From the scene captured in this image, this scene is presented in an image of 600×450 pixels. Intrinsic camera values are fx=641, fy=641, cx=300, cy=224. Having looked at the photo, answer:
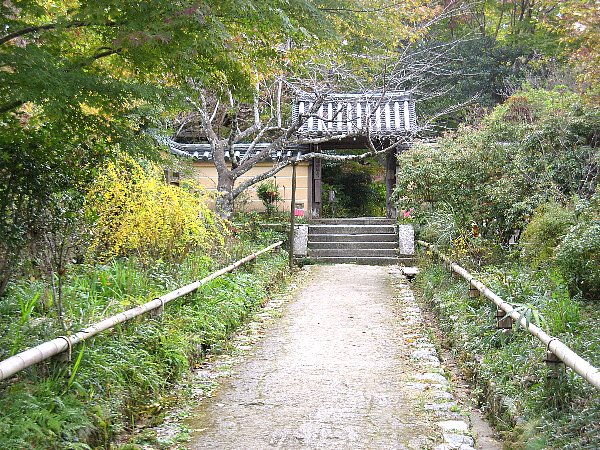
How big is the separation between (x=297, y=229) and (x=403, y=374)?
12625 millimetres

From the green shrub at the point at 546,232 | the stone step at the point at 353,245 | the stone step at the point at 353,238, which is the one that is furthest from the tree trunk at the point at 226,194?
the green shrub at the point at 546,232

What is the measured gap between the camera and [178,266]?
8.54m

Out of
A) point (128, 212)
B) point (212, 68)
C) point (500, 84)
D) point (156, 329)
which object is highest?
point (500, 84)

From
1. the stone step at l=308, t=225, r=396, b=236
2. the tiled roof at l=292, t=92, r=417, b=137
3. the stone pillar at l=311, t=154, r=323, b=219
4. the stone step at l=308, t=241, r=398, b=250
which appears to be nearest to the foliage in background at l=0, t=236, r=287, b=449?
the stone step at l=308, t=241, r=398, b=250

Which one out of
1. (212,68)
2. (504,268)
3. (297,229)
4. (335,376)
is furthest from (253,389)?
(297,229)

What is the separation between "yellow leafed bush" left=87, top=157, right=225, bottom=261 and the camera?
7.34 metres

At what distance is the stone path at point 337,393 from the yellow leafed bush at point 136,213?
71.3 inches

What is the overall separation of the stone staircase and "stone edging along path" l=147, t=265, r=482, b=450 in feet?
26.4

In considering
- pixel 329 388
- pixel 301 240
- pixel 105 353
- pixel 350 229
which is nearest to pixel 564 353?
pixel 329 388

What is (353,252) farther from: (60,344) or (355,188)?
(60,344)

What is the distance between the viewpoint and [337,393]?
217 inches

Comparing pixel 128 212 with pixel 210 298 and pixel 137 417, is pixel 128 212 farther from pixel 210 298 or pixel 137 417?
pixel 137 417

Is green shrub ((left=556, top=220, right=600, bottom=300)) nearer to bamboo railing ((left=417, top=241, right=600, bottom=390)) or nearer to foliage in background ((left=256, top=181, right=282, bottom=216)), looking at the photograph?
bamboo railing ((left=417, top=241, right=600, bottom=390))

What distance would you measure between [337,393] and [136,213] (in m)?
3.33
